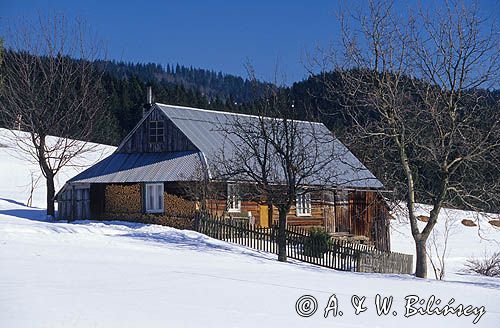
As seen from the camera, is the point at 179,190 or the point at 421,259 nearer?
the point at 421,259

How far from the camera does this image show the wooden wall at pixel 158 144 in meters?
33.7

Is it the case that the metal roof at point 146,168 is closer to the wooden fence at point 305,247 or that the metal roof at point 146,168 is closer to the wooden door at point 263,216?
the wooden door at point 263,216

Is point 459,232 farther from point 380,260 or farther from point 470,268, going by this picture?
point 380,260

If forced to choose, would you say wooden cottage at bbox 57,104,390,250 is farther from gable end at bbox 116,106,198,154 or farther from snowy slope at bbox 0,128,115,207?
snowy slope at bbox 0,128,115,207

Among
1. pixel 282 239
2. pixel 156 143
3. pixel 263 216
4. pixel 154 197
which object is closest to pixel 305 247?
pixel 282 239

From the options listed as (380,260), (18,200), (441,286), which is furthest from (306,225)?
(18,200)

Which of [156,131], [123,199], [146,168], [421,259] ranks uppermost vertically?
[156,131]

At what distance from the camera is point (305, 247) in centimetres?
2514

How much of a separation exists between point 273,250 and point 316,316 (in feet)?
45.1

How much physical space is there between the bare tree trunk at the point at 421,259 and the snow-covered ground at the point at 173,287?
1987mm

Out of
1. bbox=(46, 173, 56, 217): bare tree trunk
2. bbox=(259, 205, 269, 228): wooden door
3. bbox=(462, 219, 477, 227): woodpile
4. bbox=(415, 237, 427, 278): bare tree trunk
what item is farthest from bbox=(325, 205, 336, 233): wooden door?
bbox=(462, 219, 477, 227): woodpile

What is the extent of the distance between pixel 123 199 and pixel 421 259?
54.3ft

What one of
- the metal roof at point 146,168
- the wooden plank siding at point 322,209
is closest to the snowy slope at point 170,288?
the wooden plank siding at point 322,209

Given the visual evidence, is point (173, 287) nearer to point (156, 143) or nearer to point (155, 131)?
point (156, 143)
